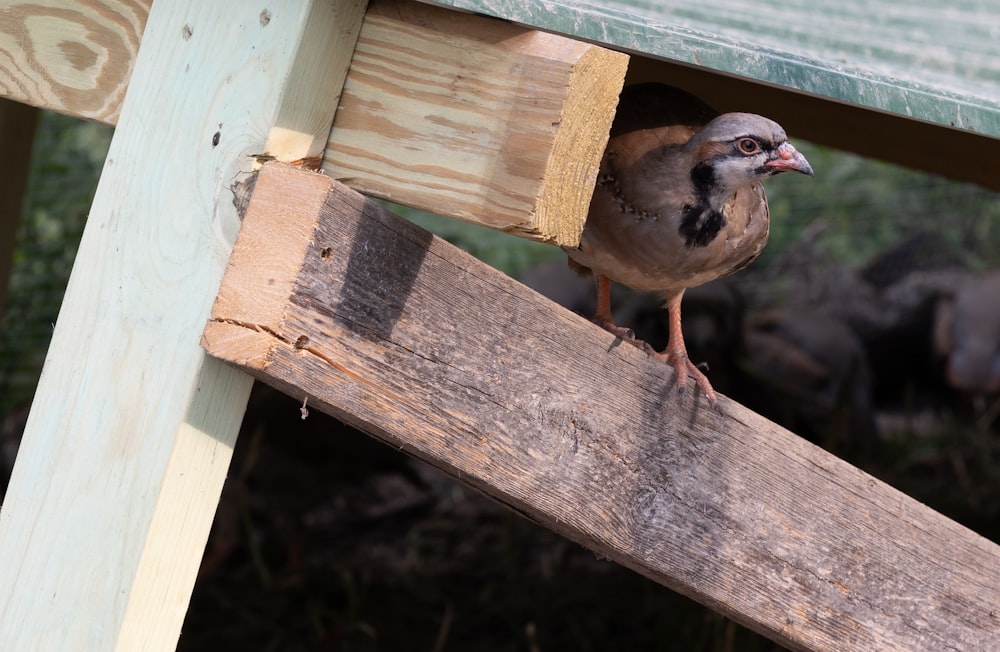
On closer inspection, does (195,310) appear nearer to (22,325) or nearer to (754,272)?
(22,325)

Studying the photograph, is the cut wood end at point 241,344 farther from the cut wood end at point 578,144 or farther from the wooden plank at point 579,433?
the cut wood end at point 578,144

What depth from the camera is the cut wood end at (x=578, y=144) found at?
4.47 ft

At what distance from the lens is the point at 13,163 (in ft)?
10.4

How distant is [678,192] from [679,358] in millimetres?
348

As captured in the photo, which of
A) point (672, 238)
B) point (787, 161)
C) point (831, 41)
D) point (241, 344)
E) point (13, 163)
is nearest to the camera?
point (241, 344)

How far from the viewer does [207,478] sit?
4.70 feet

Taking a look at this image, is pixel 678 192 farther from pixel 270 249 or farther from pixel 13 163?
pixel 13 163

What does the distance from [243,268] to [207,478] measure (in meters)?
0.28

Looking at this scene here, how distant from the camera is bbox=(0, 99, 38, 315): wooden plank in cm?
311

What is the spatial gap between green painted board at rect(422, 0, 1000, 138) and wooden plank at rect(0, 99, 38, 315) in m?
2.21

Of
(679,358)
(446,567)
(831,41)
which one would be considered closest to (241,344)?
(831,41)

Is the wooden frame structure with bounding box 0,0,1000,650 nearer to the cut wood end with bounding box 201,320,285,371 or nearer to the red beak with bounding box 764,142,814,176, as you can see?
the cut wood end with bounding box 201,320,285,371

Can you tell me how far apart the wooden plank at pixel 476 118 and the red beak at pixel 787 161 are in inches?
34.0

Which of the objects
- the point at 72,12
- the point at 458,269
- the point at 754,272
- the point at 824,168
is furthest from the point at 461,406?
the point at 824,168
